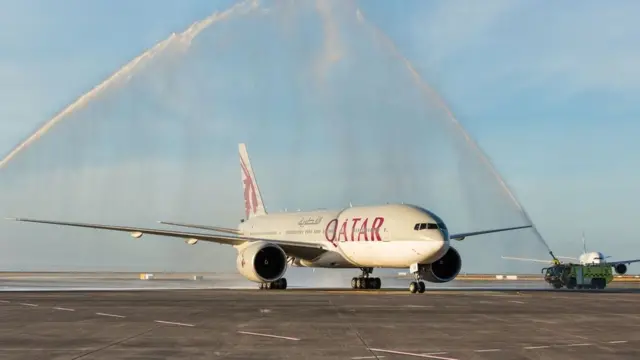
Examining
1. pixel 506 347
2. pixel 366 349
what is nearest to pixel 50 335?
pixel 366 349

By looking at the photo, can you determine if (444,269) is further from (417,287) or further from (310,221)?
(310,221)

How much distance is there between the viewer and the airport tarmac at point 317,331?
530 inches

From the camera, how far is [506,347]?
14.3 metres

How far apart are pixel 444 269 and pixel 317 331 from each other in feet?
85.7

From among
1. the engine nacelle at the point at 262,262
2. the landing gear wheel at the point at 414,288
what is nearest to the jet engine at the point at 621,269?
the landing gear wheel at the point at 414,288

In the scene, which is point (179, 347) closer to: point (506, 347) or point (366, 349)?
point (366, 349)

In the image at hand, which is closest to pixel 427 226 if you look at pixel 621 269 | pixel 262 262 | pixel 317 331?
pixel 262 262

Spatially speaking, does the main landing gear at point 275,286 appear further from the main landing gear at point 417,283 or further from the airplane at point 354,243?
the main landing gear at point 417,283

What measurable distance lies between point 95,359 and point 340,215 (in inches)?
1354

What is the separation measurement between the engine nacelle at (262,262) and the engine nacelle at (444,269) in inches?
311

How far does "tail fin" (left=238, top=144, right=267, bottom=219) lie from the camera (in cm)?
5900

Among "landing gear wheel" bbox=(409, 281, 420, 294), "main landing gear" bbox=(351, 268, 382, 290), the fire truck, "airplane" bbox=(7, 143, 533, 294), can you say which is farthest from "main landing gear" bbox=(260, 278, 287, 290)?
the fire truck

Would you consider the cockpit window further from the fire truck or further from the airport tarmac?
the fire truck

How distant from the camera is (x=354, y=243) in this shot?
43.6 meters
